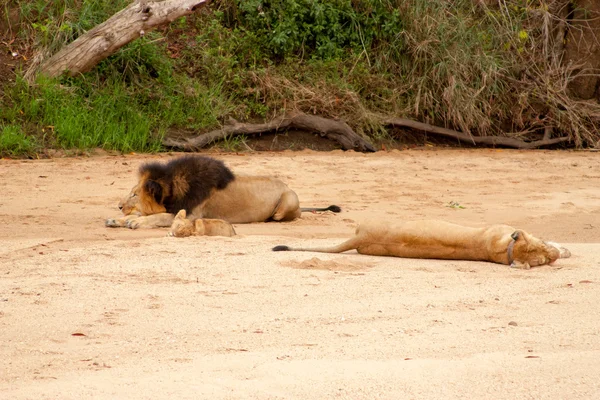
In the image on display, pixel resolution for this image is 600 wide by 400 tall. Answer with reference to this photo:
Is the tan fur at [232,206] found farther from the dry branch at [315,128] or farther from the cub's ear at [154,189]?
the dry branch at [315,128]

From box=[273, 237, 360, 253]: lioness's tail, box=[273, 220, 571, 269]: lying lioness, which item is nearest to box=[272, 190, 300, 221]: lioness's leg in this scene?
box=[273, 237, 360, 253]: lioness's tail

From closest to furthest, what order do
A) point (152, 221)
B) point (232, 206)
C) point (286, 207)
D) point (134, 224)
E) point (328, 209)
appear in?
1. point (134, 224)
2. point (152, 221)
3. point (232, 206)
4. point (286, 207)
5. point (328, 209)

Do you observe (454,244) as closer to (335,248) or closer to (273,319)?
(335,248)

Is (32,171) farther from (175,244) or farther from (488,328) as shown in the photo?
Result: (488,328)

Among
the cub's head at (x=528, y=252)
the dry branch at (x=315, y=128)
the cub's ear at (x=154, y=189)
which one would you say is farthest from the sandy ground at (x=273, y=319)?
the dry branch at (x=315, y=128)

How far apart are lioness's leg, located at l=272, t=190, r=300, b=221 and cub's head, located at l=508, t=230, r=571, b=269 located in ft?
10.9

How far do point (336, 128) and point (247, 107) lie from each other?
1.45 meters

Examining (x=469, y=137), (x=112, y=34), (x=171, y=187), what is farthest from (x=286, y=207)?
(x=469, y=137)

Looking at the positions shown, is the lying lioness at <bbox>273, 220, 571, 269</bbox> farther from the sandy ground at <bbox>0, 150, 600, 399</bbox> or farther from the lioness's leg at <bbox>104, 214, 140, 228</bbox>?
the lioness's leg at <bbox>104, 214, 140, 228</bbox>

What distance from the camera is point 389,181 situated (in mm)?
11664

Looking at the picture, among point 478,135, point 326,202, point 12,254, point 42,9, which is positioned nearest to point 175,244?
point 12,254

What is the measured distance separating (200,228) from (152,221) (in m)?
0.85

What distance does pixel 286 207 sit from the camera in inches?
357

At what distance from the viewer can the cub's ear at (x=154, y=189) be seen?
8404mm
